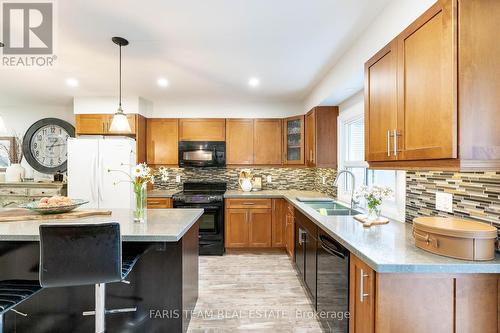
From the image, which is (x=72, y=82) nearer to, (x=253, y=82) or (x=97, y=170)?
(x=97, y=170)

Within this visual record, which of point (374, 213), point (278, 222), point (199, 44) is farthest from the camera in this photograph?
point (278, 222)

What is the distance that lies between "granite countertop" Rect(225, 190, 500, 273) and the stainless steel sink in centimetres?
65

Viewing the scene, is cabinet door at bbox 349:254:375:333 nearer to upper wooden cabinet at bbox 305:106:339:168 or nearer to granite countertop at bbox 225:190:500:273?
granite countertop at bbox 225:190:500:273

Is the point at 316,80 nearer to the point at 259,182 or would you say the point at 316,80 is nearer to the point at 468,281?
the point at 259,182

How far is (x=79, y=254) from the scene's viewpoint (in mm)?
1384

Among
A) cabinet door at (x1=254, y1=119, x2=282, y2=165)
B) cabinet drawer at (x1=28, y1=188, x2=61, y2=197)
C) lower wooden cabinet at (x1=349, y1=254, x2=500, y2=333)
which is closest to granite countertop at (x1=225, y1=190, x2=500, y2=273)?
lower wooden cabinet at (x1=349, y1=254, x2=500, y2=333)

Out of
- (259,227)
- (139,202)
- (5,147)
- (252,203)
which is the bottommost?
(259,227)

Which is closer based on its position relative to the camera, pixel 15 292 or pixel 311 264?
pixel 15 292

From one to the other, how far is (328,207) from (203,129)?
238 centimetres

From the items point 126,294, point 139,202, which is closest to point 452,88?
point 139,202

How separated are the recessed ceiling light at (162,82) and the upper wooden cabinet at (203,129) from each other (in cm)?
88

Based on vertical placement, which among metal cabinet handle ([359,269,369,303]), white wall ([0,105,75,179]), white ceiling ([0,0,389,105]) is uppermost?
white ceiling ([0,0,389,105])

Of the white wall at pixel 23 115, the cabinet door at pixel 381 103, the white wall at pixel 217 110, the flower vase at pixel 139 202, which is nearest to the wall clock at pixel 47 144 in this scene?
the white wall at pixel 23 115

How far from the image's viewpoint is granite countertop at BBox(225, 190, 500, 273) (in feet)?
3.73
